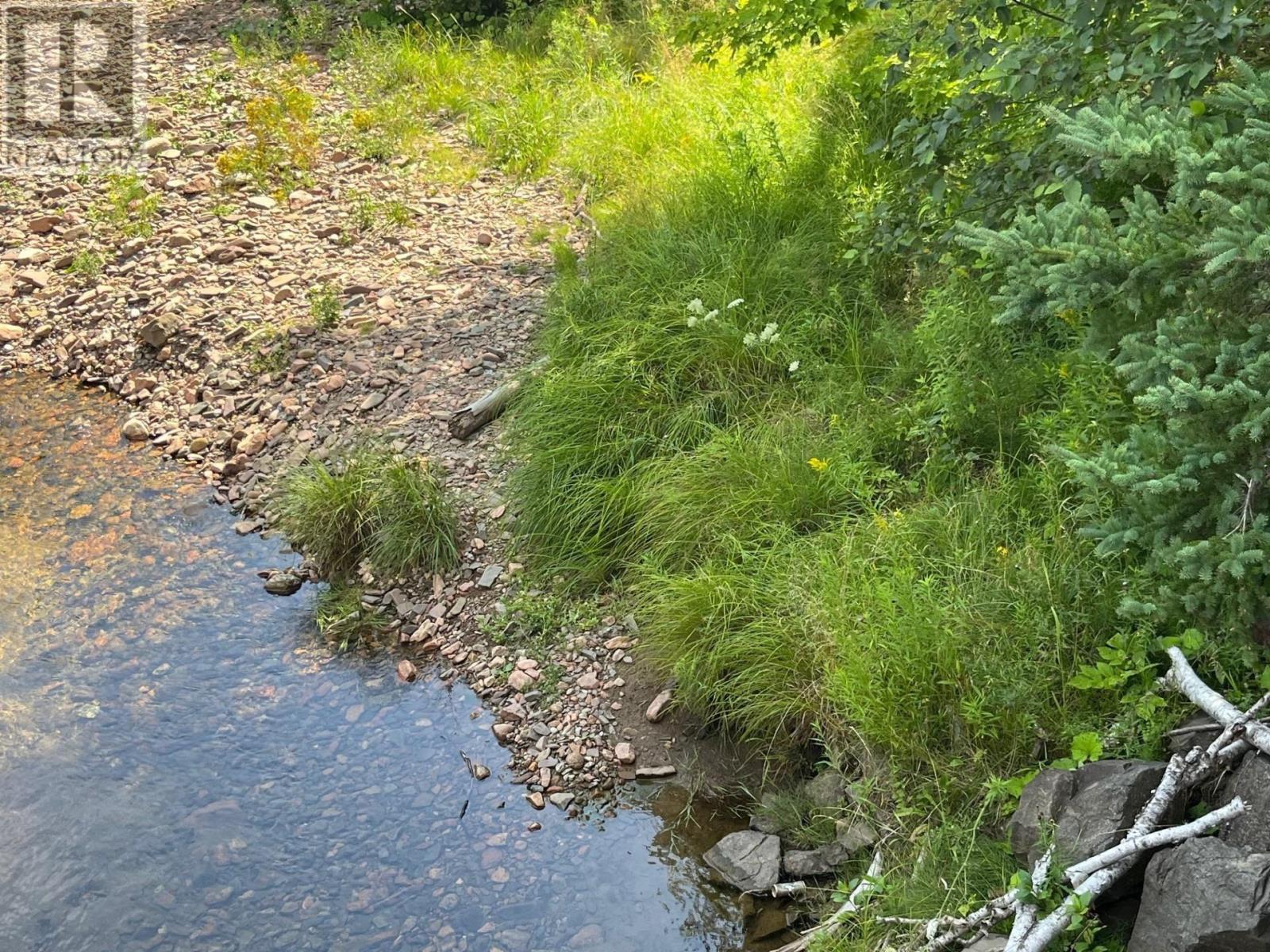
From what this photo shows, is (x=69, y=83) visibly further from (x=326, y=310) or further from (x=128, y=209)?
(x=326, y=310)

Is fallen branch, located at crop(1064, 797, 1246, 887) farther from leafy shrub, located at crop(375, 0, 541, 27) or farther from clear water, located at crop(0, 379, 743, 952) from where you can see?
leafy shrub, located at crop(375, 0, 541, 27)

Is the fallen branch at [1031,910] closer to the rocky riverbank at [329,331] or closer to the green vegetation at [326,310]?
the rocky riverbank at [329,331]

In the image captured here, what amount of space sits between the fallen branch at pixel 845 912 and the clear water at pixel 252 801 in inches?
11.1

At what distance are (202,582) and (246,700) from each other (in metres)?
0.83

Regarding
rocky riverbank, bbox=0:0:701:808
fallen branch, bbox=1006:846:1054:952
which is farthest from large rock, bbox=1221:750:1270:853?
rocky riverbank, bbox=0:0:701:808

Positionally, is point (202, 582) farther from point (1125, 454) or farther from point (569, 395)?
point (1125, 454)

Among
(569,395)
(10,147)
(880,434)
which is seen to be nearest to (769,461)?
(880,434)

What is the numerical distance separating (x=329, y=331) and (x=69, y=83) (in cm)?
460

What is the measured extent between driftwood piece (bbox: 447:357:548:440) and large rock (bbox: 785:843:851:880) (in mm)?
2671

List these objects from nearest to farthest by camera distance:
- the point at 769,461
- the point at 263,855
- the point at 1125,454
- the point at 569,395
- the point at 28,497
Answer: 1. the point at 1125,454
2. the point at 263,855
3. the point at 769,461
4. the point at 569,395
5. the point at 28,497

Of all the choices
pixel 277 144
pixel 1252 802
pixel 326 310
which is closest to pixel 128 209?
pixel 277 144

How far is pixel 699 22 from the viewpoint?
5.18 meters

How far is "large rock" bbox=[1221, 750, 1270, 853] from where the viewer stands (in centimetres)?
262

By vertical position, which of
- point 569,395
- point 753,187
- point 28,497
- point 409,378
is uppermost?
point 753,187
